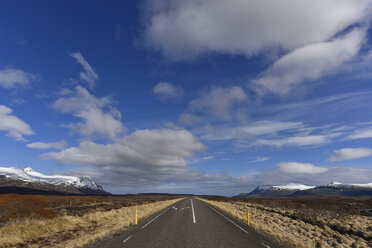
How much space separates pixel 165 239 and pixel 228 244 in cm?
339

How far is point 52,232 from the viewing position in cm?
1680

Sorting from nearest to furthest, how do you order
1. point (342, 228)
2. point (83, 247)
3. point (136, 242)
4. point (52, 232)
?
point (83, 247) → point (136, 242) → point (52, 232) → point (342, 228)

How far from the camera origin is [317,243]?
40.1 feet

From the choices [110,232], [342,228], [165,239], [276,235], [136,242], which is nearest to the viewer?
[136,242]

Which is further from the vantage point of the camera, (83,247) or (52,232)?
(52,232)

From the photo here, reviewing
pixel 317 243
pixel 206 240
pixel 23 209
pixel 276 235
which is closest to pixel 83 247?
pixel 206 240

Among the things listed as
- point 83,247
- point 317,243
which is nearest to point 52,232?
point 83,247

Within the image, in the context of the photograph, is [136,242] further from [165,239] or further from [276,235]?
[276,235]

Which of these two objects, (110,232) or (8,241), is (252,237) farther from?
(8,241)

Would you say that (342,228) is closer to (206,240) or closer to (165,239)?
(206,240)

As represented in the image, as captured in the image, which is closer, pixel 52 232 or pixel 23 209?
pixel 52 232

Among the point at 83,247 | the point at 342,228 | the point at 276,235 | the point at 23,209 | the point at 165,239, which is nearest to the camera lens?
the point at 83,247

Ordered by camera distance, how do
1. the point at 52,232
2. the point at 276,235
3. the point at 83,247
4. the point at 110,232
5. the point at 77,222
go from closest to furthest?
the point at 83,247, the point at 276,235, the point at 110,232, the point at 52,232, the point at 77,222

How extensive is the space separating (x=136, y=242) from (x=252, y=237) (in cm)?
633
